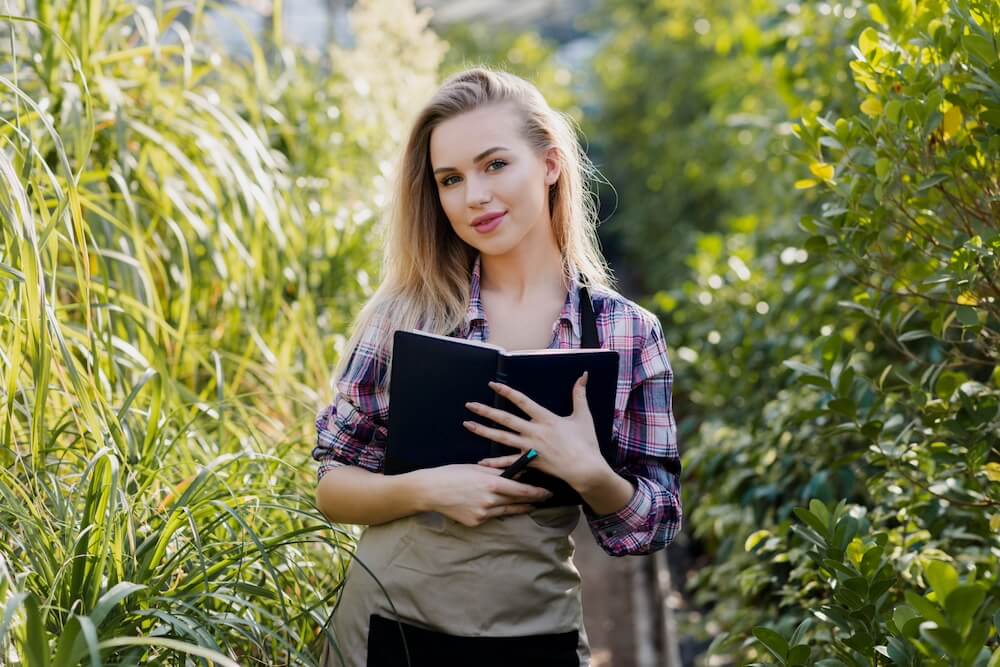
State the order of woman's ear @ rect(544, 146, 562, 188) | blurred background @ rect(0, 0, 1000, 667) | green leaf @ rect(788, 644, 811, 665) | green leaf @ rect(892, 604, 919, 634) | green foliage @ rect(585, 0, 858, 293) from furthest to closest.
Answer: green foliage @ rect(585, 0, 858, 293), woman's ear @ rect(544, 146, 562, 188), blurred background @ rect(0, 0, 1000, 667), green leaf @ rect(788, 644, 811, 665), green leaf @ rect(892, 604, 919, 634)

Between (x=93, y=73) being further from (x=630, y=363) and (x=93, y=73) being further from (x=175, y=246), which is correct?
(x=630, y=363)

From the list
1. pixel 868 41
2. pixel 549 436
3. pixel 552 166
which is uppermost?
pixel 868 41

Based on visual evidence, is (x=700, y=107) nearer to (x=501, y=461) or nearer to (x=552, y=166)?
(x=552, y=166)

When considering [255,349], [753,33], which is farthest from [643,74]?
[255,349]

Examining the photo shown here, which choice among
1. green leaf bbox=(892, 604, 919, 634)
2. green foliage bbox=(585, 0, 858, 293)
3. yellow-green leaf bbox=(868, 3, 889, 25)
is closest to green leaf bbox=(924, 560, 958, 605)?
green leaf bbox=(892, 604, 919, 634)

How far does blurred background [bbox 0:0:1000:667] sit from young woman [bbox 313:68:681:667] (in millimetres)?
180

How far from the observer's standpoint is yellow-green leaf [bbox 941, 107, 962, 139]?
210 centimetres

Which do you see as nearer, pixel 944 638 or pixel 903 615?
pixel 944 638

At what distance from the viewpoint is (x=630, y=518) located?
1.80 m

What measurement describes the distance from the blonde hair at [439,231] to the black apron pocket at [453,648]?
417 millimetres

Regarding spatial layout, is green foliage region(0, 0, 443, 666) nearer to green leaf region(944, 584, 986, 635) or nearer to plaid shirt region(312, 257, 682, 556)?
plaid shirt region(312, 257, 682, 556)

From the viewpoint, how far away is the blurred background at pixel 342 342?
1740 mm

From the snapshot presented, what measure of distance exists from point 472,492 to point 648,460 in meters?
0.37

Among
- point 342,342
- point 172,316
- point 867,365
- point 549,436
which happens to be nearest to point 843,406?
point 549,436
